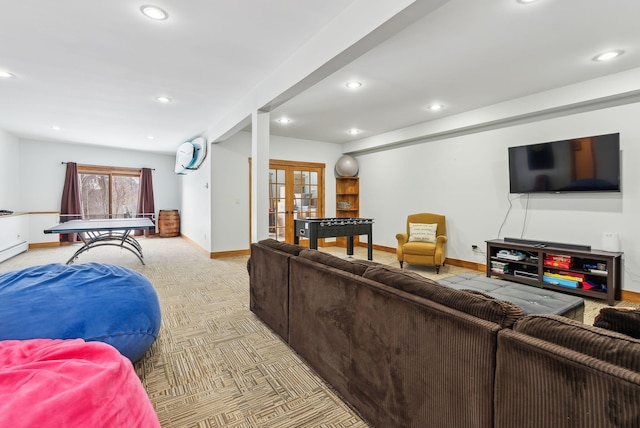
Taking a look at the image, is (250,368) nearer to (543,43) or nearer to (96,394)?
(96,394)

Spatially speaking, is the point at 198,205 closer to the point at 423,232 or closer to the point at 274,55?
the point at 274,55

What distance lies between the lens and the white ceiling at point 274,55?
7.55ft

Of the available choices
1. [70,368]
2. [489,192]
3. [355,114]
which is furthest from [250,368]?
[489,192]

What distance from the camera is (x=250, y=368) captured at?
201cm

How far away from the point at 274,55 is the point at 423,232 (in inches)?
140

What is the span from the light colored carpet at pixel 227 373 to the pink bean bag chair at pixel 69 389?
0.64m

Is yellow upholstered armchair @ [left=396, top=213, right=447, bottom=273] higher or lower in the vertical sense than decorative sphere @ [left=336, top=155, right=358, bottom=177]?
lower

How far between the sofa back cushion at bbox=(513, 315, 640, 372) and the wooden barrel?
904 cm

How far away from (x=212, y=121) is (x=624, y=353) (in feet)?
18.5

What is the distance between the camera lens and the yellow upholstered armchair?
4.61 m

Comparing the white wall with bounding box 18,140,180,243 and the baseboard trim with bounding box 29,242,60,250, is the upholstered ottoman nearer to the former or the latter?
the baseboard trim with bounding box 29,242,60,250

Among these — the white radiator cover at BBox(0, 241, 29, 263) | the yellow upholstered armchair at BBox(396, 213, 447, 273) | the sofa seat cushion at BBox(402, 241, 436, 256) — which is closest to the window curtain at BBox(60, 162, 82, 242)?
the white radiator cover at BBox(0, 241, 29, 263)

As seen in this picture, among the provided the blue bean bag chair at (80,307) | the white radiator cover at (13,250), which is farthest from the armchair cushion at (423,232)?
the white radiator cover at (13,250)

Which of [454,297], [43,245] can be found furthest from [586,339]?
[43,245]
